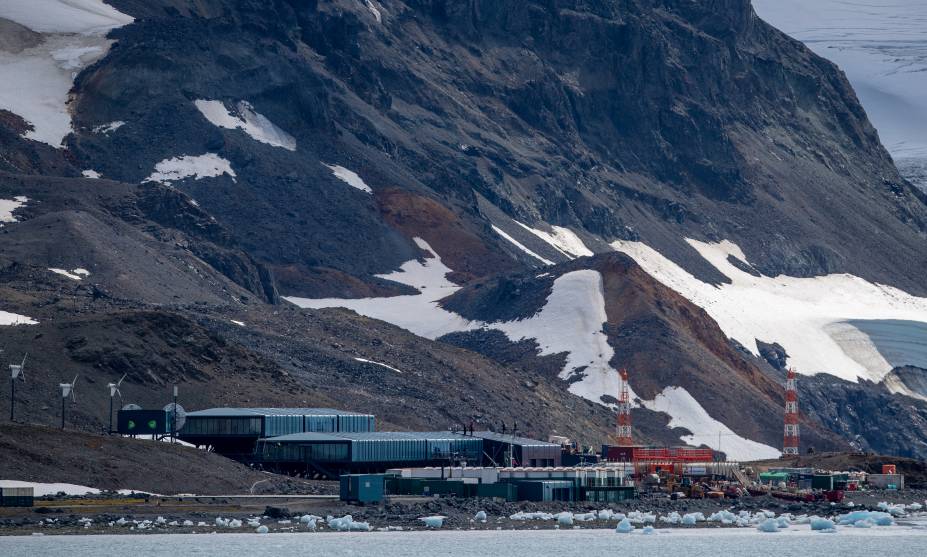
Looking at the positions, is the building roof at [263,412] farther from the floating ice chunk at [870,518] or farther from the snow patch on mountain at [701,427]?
the snow patch on mountain at [701,427]

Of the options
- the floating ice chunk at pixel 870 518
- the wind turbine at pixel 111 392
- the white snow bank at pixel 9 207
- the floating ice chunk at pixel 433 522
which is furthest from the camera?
the white snow bank at pixel 9 207

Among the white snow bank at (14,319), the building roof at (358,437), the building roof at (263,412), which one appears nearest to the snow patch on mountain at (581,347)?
the building roof at (358,437)

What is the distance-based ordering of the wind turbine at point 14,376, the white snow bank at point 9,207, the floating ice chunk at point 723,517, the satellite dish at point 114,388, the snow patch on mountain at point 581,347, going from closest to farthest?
the floating ice chunk at point 723,517 < the wind turbine at point 14,376 < the satellite dish at point 114,388 < the snow patch on mountain at point 581,347 < the white snow bank at point 9,207

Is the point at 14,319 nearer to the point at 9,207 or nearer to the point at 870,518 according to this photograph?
the point at 9,207

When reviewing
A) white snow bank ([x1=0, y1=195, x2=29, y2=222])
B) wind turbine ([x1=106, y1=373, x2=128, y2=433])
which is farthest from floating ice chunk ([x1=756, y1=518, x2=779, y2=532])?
white snow bank ([x1=0, y1=195, x2=29, y2=222])

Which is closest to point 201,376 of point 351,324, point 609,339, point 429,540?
point 351,324

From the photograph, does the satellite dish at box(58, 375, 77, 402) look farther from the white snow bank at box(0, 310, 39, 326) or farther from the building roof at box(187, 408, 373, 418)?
the white snow bank at box(0, 310, 39, 326)
